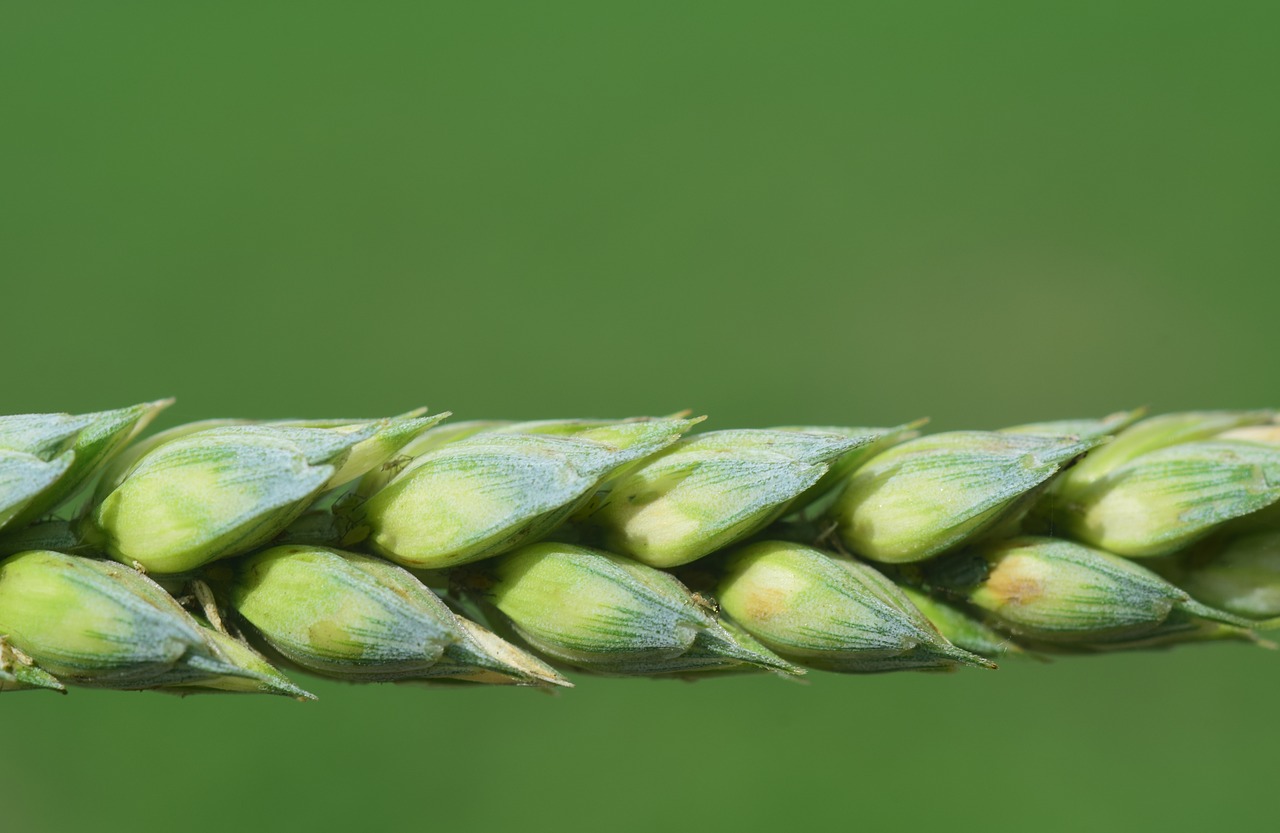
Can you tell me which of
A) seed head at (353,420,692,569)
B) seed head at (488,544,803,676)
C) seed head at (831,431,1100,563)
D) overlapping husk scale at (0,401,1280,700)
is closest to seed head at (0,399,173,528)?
overlapping husk scale at (0,401,1280,700)

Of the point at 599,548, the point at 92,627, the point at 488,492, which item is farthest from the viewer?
the point at 599,548

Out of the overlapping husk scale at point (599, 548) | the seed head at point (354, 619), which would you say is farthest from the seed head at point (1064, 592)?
the seed head at point (354, 619)

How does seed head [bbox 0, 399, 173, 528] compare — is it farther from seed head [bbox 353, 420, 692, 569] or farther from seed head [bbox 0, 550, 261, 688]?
seed head [bbox 353, 420, 692, 569]

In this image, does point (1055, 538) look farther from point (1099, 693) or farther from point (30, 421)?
point (1099, 693)

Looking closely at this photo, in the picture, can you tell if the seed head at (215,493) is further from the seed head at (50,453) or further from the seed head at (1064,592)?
the seed head at (1064,592)

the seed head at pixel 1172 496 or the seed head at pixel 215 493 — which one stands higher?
the seed head at pixel 1172 496

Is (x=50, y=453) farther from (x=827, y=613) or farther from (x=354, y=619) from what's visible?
(x=827, y=613)

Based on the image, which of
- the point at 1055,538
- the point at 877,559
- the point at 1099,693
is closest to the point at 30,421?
the point at 877,559

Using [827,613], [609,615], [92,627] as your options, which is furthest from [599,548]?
[92,627]
